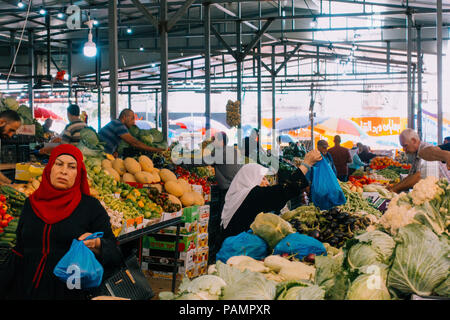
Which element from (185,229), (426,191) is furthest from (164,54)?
(426,191)

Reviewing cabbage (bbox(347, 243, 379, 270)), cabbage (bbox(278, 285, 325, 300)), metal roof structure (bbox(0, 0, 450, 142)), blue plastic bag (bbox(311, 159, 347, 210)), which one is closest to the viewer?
cabbage (bbox(278, 285, 325, 300))

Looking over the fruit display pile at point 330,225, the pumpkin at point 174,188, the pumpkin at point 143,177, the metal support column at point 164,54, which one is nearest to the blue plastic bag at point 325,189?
the fruit display pile at point 330,225

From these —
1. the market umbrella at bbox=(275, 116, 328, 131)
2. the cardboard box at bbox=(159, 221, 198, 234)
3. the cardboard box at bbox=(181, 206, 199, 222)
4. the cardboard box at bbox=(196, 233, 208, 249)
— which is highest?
the market umbrella at bbox=(275, 116, 328, 131)

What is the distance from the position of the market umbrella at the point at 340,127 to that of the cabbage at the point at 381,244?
25.8 m

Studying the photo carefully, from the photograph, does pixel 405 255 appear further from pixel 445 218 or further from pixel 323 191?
pixel 323 191

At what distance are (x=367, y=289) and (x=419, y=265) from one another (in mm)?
253

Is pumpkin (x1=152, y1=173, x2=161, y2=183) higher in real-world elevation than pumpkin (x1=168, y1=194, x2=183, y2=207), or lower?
higher

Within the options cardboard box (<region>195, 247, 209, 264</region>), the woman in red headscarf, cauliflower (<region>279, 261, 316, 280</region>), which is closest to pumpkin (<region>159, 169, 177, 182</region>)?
cardboard box (<region>195, 247, 209, 264</region>)

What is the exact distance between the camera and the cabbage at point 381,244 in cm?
192

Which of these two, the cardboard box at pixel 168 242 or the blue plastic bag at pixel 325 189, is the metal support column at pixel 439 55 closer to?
the blue plastic bag at pixel 325 189

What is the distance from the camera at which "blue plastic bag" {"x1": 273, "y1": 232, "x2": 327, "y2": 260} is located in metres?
2.89

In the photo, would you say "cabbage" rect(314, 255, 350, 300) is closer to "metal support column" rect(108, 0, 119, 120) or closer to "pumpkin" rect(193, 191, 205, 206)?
"pumpkin" rect(193, 191, 205, 206)

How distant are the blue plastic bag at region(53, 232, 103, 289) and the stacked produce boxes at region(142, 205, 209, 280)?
298 centimetres
